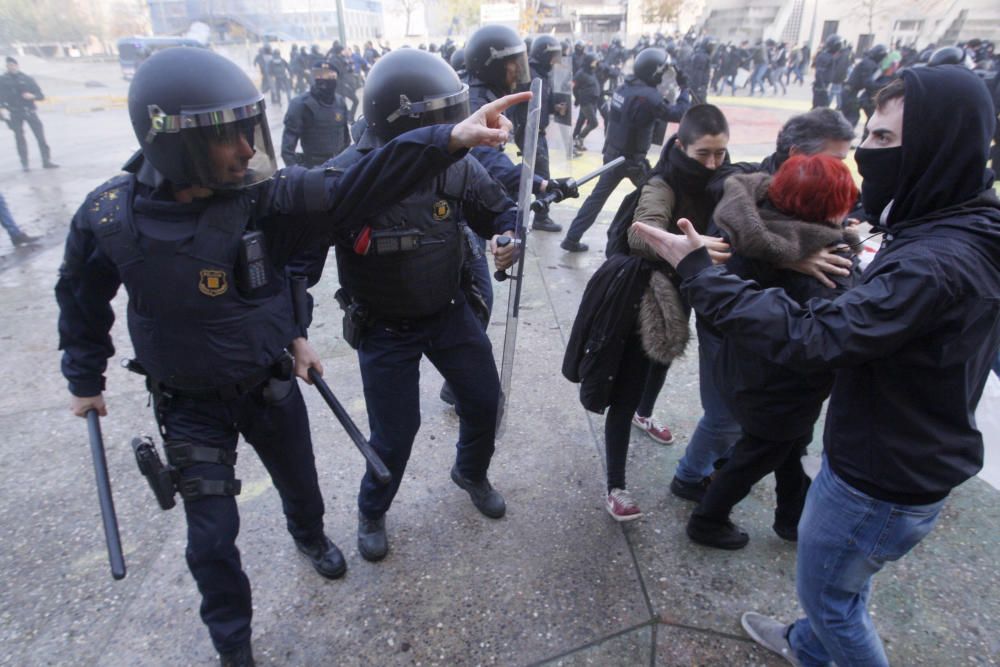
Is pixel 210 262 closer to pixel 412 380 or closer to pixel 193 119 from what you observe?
pixel 193 119

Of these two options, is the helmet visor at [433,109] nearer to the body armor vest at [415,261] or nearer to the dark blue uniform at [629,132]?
the body armor vest at [415,261]

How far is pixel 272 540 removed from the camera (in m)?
2.57

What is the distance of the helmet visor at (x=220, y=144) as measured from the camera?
1.65 meters

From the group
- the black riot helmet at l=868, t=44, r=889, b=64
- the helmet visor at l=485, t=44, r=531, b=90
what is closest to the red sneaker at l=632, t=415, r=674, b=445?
→ the helmet visor at l=485, t=44, r=531, b=90

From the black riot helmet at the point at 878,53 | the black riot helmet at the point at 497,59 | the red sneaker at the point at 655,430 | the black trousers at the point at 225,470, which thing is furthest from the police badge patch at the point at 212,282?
the black riot helmet at the point at 878,53

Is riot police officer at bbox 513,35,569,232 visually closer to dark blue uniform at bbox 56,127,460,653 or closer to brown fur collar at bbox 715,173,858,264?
brown fur collar at bbox 715,173,858,264

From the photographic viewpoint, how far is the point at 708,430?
2590 millimetres

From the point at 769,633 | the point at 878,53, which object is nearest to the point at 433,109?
the point at 769,633

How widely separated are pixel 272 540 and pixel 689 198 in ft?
7.11

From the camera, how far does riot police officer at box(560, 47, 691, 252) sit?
18.7 ft

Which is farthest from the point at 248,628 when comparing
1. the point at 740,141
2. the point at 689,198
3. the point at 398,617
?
the point at 740,141

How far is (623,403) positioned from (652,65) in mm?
4460

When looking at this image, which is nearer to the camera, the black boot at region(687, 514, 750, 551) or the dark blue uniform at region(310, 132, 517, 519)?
the dark blue uniform at region(310, 132, 517, 519)

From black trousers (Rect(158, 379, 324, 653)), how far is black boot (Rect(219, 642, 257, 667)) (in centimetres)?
3
